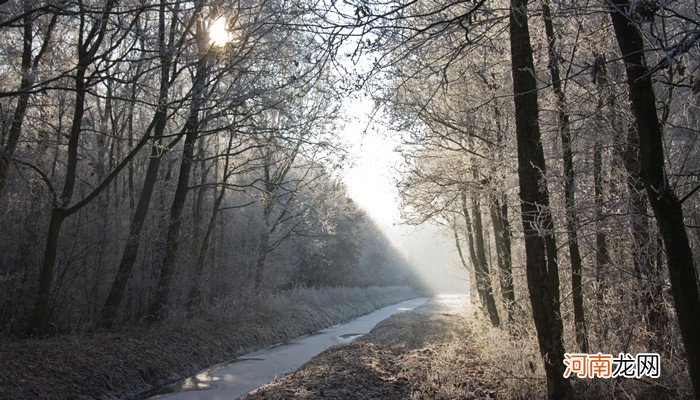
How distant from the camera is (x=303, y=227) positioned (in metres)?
29.7

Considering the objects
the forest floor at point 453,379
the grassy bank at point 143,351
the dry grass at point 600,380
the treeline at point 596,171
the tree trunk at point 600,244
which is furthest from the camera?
the grassy bank at point 143,351

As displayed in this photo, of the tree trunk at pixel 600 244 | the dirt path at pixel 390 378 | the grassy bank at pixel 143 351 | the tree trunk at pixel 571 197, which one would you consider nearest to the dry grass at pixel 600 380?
the tree trunk at pixel 571 197

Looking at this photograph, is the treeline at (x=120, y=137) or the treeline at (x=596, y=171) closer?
the treeline at (x=596, y=171)

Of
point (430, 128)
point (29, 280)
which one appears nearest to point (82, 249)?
point (29, 280)

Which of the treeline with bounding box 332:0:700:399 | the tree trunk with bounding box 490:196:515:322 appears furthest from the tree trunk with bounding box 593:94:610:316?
the tree trunk with bounding box 490:196:515:322

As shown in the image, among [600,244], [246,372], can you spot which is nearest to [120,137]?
[246,372]

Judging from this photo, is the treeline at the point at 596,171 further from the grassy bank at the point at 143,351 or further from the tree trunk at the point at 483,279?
the grassy bank at the point at 143,351

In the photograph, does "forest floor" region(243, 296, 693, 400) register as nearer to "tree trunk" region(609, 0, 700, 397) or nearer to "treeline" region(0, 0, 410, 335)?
"tree trunk" region(609, 0, 700, 397)

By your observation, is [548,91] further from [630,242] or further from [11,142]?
[11,142]

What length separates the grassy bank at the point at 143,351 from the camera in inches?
359

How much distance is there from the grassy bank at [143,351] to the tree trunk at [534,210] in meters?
7.77

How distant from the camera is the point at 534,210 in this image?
656 centimetres

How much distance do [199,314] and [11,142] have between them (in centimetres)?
785

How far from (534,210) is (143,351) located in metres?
9.58
